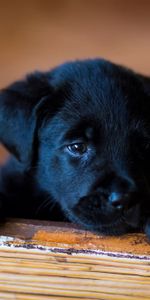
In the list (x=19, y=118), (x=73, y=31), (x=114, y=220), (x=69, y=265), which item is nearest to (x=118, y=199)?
(x=114, y=220)

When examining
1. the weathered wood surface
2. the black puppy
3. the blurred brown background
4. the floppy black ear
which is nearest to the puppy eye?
the black puppy

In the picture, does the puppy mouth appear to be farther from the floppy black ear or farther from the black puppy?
the floppy black ear

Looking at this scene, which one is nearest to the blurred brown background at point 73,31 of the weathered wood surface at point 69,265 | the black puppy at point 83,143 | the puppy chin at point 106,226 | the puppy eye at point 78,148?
the black puppy at point 83,143

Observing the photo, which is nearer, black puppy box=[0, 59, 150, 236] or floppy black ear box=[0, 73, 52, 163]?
black puppy box=[0, 59, 150, 236]

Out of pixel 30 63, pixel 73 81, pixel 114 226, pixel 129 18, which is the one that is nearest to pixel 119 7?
pixel 129 18

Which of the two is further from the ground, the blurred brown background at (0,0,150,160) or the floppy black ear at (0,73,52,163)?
the blurred brown background at (0,0,150,160)

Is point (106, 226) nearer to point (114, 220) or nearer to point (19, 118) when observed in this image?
point (114, 220)

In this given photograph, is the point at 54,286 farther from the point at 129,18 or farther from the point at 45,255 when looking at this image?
the point at 129,18

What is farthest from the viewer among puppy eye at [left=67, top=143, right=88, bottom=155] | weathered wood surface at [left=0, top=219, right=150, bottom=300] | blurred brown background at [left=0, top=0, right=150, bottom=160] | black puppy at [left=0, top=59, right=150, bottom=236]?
blurred brown background at [left=0, top=0, right=150, bottom=160]
